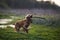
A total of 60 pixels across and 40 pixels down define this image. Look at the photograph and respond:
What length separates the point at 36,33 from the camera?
181 centimetres

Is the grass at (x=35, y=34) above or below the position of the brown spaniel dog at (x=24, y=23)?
below

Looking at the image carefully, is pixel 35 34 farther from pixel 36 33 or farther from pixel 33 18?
pixel 33 18

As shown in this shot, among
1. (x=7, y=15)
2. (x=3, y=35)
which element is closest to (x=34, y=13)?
(x=7, y=15)

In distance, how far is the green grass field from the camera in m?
1.78

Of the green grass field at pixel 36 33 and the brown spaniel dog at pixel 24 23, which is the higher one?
the brown spaniel dog at pixel 24 23

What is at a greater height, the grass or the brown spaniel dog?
the brown spaniel dog

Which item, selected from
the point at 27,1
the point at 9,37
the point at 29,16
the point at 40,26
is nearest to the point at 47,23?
the point at 40,26

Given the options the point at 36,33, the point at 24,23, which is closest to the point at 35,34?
the point at 36,33

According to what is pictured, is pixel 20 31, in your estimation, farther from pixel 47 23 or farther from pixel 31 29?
pixel 47 23

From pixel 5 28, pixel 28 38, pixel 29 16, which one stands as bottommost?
pixel 28 38

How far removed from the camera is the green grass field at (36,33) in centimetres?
178

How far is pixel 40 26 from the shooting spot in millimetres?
1825

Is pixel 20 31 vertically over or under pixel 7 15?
under

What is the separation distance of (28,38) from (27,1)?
1.34ft
